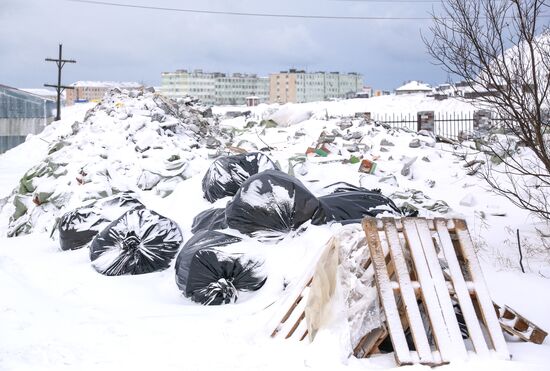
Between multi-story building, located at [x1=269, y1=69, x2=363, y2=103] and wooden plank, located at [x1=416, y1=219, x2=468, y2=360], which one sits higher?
multi-story building, located at [x1=269, y1=69, x2=363, y2=103]

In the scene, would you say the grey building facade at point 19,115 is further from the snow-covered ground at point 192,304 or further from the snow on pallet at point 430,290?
the snow on pallet at point 430,290

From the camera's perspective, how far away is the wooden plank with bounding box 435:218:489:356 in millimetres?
3680

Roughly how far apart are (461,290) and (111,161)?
25.6ft

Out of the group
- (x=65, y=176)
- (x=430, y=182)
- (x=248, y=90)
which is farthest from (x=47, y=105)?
(x=248, y=90)

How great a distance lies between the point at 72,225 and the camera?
7.74 metres

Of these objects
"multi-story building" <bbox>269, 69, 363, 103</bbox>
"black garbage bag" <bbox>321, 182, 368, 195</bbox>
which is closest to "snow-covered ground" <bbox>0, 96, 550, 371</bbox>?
"black garbage bag" <bbox>321, 182, 368, 195</bbox>

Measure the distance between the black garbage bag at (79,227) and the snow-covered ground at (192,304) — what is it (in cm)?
15

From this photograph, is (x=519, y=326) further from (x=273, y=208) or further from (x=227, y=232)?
(x=227, y=232)

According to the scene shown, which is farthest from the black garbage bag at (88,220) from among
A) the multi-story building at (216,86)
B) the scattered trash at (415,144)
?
the multi-story building at (216,86)

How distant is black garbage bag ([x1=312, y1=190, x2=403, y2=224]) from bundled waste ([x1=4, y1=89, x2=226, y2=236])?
3.36 meters

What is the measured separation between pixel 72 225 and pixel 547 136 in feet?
18.3

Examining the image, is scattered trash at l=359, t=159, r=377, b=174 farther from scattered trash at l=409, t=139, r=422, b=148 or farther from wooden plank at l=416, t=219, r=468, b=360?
wooden plank at l=416, t=219, r=468, b=360

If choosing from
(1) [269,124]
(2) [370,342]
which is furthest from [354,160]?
(1) [269,124]

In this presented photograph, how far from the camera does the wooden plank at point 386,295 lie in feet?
11.7
